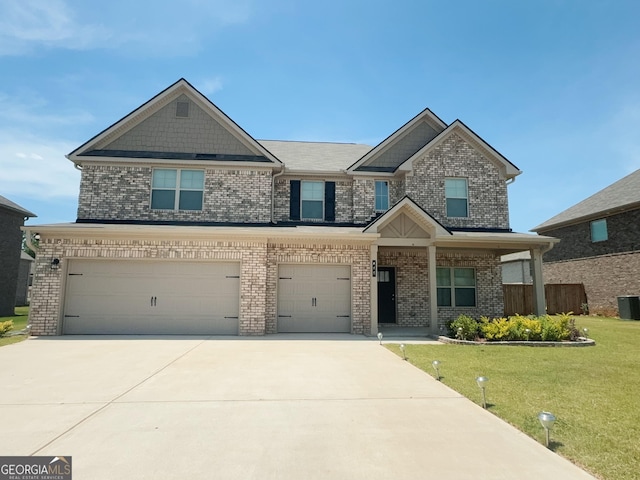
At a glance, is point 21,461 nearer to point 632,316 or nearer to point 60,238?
point 60,238

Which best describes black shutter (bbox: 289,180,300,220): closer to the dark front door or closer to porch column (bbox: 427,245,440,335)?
the dark front door

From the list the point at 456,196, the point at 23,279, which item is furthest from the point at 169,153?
the point at 23,279

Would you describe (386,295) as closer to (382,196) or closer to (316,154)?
(382,196)

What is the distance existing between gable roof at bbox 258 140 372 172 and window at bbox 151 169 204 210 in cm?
371

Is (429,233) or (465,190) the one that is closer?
(429,233)

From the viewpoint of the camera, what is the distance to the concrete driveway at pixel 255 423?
344 cm

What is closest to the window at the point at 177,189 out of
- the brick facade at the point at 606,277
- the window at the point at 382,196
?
the window at the point at 382,196

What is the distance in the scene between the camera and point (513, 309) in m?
19.7

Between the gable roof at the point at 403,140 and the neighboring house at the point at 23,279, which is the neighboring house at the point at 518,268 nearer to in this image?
the gable roof at the point at 403,140

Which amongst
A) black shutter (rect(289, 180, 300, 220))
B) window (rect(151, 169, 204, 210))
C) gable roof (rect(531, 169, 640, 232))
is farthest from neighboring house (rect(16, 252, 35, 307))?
gable roof (rect(531, 169, 640, 232))

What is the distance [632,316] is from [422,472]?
70.6 feet

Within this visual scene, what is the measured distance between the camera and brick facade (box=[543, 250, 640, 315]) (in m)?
19.8

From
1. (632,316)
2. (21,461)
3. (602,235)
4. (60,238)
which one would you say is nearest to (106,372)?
(21,461)

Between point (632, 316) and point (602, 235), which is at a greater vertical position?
point (602, 235)
